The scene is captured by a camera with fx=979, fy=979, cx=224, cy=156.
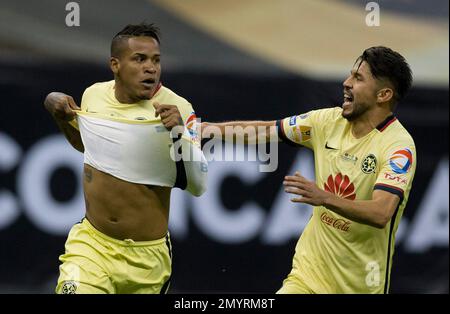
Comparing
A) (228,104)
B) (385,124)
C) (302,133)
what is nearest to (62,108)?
(302,133)

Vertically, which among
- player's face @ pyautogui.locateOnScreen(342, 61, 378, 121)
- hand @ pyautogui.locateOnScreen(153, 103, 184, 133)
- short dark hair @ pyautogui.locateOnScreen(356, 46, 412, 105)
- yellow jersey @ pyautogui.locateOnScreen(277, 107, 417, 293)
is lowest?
yellow jersey @ pyautogui.locateOnScreen(277, 107, 417, 293)

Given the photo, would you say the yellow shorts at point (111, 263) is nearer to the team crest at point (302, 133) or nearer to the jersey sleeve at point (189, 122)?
the jersey sleeve at point (189, 122)

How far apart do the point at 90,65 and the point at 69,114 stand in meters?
2.53

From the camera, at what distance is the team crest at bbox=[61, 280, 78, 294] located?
6.42 meters

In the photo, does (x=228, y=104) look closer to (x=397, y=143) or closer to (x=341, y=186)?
(x=341, y=186)

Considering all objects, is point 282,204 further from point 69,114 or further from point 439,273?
point 69,114

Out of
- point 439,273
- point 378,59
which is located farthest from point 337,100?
point 378,59

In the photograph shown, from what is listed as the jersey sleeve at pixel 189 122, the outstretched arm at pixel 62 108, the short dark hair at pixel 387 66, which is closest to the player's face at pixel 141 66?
the jersey sleeve at pixel 189 122

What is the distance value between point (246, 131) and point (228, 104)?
7.68 ft

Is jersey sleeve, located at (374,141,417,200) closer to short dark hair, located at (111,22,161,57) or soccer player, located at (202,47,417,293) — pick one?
soccer player, located at (202,47,417,293)

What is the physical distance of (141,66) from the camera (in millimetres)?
6715

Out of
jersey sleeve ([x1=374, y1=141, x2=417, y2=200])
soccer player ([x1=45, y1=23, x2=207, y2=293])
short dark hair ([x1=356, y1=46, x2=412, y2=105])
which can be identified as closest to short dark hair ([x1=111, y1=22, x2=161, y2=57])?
soccer player ([x1=45, y1=23, x2=207, y2=293])

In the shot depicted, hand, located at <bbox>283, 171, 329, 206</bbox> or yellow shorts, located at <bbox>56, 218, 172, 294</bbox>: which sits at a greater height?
hand, located at <bbox>283, 171, 329, 206</bbox>

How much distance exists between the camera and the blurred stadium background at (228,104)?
924cm
